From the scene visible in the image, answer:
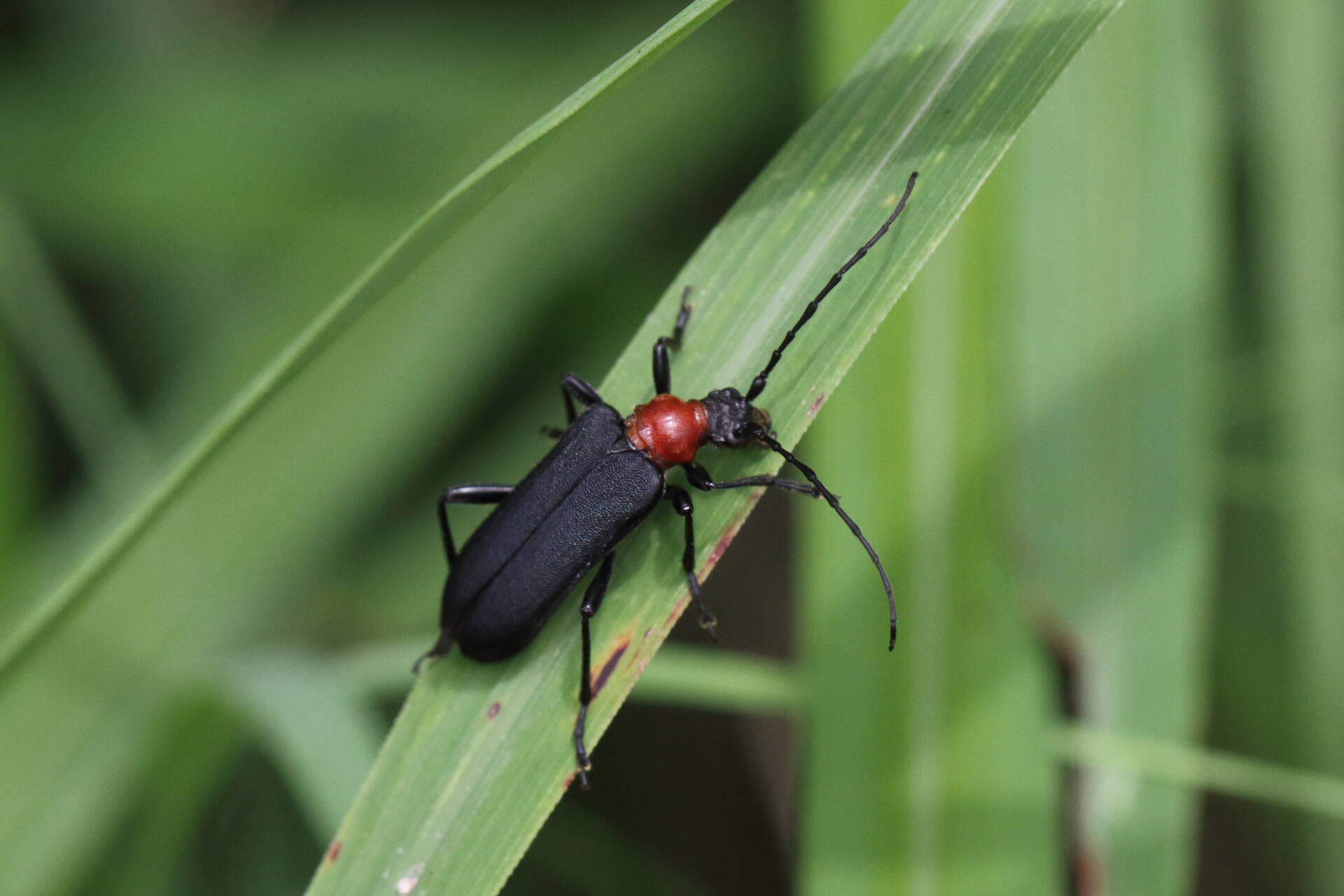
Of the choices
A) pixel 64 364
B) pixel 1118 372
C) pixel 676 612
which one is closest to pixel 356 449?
pixel 64 364

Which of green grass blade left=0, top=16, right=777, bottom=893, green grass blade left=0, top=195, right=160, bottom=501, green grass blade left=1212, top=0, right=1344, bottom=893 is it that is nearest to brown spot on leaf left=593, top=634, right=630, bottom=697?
green grass blade left=0, top=16, right=777, bottom=893

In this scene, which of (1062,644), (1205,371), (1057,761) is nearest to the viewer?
(1057,761)

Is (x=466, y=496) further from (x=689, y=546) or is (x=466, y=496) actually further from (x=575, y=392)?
(x=689, y=546)

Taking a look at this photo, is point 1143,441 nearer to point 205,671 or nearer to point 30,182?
point 205,671

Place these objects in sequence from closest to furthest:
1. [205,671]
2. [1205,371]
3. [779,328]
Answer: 1. [779,328]
2. [1205,371]
3. [205,671]

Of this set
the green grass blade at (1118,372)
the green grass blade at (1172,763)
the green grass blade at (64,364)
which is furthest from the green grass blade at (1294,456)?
the green grass blade at (64,364)

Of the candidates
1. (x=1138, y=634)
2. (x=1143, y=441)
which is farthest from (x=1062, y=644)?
(x=1143, y=441)

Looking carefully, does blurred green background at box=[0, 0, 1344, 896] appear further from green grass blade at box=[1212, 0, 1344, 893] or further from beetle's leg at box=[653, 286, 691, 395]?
beetle's leg at box=[653, 286, 691, 395]
